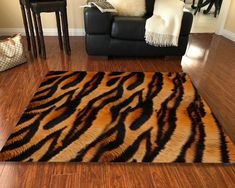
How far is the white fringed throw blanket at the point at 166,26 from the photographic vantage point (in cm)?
238

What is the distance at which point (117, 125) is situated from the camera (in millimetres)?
1531

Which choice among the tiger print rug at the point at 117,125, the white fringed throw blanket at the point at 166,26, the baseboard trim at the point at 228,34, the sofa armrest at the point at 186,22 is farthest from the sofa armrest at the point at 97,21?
the baseboard trim at the point at 228,34

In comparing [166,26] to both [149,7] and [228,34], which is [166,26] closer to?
[149,7]

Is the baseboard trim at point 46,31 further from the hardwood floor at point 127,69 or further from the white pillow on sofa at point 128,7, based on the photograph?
the white pillow on sofa at point 128,7

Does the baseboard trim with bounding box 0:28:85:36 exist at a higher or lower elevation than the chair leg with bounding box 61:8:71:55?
lower

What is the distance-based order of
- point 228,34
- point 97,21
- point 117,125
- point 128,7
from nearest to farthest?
point 117,125 → point 97,21 → point 128,7 → point 228,34

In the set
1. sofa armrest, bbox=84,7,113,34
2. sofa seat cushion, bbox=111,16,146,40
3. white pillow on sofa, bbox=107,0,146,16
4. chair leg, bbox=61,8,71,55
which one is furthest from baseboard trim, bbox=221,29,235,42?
chair leg, bbox=61,8,71,55

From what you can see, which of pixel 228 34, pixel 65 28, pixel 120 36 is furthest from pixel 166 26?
pixel 228 34

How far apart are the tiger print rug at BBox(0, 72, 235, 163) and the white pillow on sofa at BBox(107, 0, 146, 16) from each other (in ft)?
3.23

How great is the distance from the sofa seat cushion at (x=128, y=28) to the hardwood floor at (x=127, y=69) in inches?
12.2

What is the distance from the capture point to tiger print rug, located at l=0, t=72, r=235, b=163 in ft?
4.28

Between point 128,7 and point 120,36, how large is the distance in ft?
1.40

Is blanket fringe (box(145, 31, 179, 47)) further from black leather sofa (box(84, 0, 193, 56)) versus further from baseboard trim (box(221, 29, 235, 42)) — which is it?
baseboard trim (box(221, 29, 235, 42))

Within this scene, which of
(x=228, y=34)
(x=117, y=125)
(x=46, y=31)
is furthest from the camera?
(x=228, y=34)
